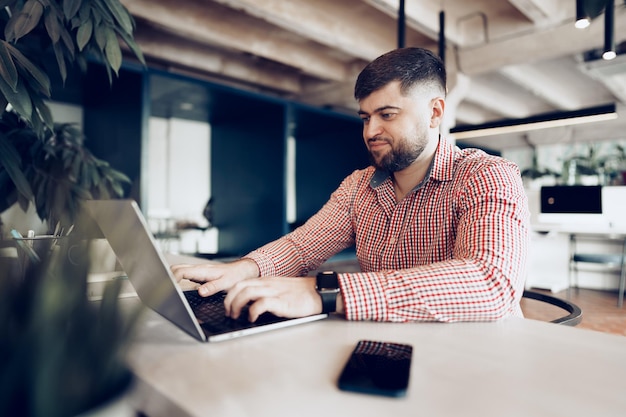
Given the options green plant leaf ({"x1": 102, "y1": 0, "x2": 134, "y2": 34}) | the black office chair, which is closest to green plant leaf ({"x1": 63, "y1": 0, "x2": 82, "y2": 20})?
green plant leaf ({"x1": 102, "y1": 0, "x2": 134, "y2": 34})

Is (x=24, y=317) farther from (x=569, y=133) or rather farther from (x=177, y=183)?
(x=569, y=133)

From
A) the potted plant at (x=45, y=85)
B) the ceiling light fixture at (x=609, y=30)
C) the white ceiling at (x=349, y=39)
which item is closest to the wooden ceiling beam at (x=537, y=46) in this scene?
the white ceiling at (x=349, y=39)

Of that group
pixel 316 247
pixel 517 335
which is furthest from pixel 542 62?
pixel 517 335

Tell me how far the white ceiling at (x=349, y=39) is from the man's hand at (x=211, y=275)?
3.12 meters

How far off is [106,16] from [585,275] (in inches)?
264

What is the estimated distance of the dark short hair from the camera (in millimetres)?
1356

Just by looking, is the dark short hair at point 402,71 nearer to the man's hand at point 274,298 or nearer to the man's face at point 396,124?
the man's face at point 396,124

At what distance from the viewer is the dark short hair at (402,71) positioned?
4.45ft

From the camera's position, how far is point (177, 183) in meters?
6.56

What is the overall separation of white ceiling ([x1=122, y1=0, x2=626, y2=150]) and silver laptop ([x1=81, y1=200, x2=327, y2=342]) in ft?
11.1

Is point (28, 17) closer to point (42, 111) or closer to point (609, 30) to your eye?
point (42, 111)

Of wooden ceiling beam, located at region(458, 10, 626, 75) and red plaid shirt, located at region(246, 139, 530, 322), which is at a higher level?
wooden ceiling beam, located at region(458, 10, 626, 75)

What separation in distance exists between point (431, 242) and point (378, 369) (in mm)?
847

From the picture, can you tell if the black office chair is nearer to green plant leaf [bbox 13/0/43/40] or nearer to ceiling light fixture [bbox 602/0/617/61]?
green plant leaf [bbox 13/0/43/40]
